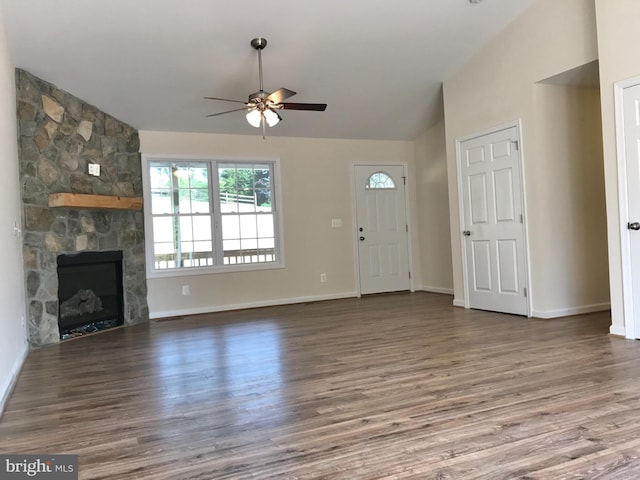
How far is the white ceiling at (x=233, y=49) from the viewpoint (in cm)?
421

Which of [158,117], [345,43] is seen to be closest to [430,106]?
[345,43]

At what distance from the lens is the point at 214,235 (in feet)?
21.6

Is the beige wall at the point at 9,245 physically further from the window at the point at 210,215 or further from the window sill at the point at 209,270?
the window at the point at 210,215

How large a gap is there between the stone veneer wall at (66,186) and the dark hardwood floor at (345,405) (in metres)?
0.78

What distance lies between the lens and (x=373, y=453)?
2033mm

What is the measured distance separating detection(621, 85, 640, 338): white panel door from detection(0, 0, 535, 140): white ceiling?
1677 millimetres

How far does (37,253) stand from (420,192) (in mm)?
5399

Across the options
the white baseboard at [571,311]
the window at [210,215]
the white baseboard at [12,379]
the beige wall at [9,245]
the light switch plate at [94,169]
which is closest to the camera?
the white baseboard at [12,379]

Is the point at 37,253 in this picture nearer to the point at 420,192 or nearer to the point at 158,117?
the point at 158,117

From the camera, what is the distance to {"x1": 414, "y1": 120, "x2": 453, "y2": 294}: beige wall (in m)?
7.24

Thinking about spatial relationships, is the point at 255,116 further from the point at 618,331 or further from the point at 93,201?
the point at 618,331

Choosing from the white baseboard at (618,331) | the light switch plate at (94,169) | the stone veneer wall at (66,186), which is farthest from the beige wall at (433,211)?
the light switch plate at (94,169)

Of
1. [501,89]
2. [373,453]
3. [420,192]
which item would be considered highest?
[501,89]

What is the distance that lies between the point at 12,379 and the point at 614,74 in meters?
5.11
